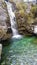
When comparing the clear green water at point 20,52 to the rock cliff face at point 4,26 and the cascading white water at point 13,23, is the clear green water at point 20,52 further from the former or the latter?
the cascading white water at point 13,23

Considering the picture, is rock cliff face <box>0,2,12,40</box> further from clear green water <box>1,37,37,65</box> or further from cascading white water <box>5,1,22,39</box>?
cascading white water <box>5,1,22,39</box>

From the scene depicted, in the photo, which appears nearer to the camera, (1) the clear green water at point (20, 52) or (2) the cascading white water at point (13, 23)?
(1) the clear green water at point (20, 52)

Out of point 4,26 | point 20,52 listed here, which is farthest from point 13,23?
point 20,52

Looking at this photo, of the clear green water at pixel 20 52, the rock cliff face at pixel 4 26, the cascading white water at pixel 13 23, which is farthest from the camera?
the cascading white water at pixel 13 23

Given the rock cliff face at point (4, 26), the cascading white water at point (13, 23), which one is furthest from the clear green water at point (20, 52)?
the cascading white water at point (13, 23)

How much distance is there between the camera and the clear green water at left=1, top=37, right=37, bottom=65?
835cm

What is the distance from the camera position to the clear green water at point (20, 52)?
8.35 meters

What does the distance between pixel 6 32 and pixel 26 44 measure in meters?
1.98

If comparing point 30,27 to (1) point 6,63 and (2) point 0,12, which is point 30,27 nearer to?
(2) point 0,12

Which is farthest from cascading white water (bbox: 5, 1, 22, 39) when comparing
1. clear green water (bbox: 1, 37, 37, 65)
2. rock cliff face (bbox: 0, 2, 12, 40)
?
rock cliff face (bbox: 0, 2, 12, 40)

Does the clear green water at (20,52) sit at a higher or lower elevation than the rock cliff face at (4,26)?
lower

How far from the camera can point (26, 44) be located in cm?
1170

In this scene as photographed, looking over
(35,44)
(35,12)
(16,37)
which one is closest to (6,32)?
(16,37)

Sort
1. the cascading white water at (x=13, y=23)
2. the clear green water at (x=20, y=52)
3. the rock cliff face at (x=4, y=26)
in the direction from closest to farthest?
the clear green water at (x=20, y=52) < the rock cliff face at (x=4, y=26) < the cascading white water at (x=13, y=23)
